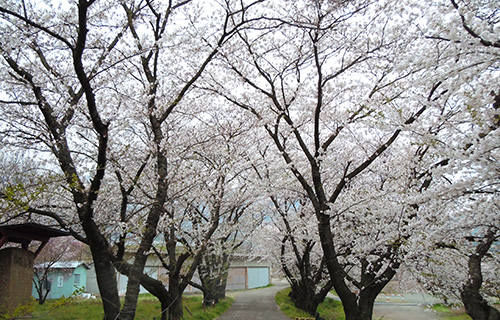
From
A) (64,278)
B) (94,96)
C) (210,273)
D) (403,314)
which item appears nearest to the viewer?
(94,96)

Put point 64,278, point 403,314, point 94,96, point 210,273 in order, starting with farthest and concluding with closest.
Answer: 1. point 64,278
2. point 403,314
3. point 210,273
4. point 94,96

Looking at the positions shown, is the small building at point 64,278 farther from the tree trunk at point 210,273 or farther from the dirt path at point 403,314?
the dirt path at point 403,314

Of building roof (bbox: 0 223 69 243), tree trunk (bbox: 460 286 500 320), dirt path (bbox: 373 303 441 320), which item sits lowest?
dirt path (bbox: 373 303 441 320)

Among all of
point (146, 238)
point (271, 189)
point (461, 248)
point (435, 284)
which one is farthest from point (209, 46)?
point (435, 284)

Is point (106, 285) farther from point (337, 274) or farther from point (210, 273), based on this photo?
point (210, 273)

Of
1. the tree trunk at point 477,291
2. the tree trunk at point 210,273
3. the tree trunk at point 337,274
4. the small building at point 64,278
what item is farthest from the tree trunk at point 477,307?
the small building at point 64,278

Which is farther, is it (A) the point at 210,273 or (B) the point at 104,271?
(A) the point at 210,273

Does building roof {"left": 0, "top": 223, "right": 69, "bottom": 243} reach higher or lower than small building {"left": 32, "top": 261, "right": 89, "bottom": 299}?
higher

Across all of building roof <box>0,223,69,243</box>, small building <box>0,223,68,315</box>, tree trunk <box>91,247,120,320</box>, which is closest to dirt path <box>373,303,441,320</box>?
tree trunk <box>91,247,120,320</box>

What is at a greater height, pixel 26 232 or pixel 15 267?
pixel 26 232

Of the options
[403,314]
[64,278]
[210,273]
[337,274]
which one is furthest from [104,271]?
[64,278]

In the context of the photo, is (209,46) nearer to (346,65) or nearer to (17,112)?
(346,65)

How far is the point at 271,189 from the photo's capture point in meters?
9.84

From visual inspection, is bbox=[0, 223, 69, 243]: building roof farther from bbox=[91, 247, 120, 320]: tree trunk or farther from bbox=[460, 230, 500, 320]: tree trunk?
bbox=[460, 230, 500, 320]: tree trunk
